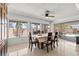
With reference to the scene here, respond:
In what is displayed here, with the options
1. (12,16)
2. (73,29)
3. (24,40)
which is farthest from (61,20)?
(12,16)

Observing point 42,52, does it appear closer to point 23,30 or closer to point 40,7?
point 40,7

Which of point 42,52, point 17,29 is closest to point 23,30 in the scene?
point 17,29

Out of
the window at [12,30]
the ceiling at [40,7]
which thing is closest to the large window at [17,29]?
the window at [12,30]

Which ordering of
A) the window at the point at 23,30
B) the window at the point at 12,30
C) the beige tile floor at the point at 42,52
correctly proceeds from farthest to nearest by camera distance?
the window at the point at 23,30
the window at the point at 12,30
the beige tile floor at the point at 42,52

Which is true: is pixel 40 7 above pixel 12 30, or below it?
above

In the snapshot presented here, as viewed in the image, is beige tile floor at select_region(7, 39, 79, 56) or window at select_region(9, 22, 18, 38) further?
window at select_region(9, 22, 18, 38)

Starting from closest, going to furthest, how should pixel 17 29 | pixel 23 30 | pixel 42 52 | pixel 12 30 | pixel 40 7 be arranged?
pixel 42 52, pixel 40 7, pixel 12 30, pixel 17 29, pixel 23 30

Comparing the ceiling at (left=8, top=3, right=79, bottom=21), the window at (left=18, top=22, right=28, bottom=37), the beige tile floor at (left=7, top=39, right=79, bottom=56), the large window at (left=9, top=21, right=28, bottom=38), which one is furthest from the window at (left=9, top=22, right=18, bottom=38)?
the beige tile floor at (left=7, top=39, right=79, bottom=56)

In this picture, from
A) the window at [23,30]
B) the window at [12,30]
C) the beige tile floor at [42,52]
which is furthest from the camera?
the window at [23,30]

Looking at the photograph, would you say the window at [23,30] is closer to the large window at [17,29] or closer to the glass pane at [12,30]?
the large window at [17,29]

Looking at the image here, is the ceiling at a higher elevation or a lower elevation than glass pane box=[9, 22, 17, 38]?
higher

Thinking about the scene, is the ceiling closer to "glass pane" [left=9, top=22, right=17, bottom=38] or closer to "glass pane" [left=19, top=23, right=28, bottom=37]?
"glass pane" [left=9, top=22, right=17, bottom=38]

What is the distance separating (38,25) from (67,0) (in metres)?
6.99

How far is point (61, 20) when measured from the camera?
29.1 feet
